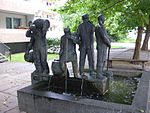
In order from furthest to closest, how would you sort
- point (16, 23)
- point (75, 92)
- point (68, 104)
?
1. point (16, 23)
2. point (75, 92)
3. point (68, 104)

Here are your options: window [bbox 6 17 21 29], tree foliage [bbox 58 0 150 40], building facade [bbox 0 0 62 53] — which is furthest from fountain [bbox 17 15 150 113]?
window [bbox 6 17 21 29]

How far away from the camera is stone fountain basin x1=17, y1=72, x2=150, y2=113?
13.3 feet

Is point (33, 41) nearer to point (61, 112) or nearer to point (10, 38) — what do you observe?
point (61, 112)

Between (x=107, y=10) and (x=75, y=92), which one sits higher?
(x=107, y=10)

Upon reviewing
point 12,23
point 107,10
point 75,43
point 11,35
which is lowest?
point 75,43

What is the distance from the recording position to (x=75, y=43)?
18.1ft

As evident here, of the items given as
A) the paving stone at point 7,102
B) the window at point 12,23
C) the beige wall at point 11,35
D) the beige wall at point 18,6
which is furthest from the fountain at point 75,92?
the window at point 12,23

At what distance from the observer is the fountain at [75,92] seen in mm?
4246

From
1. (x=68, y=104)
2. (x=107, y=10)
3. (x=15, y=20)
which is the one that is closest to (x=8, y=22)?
(x=15, y=20)

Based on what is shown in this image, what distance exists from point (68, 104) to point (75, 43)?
1718 millimetres

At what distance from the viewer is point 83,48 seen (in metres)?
5.48

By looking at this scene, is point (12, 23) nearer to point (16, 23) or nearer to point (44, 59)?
point (16, 23)

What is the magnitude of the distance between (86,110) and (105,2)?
8536 mm

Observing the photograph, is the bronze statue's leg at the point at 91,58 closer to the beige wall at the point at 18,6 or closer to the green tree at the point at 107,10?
the green tree at the point at 107,10
